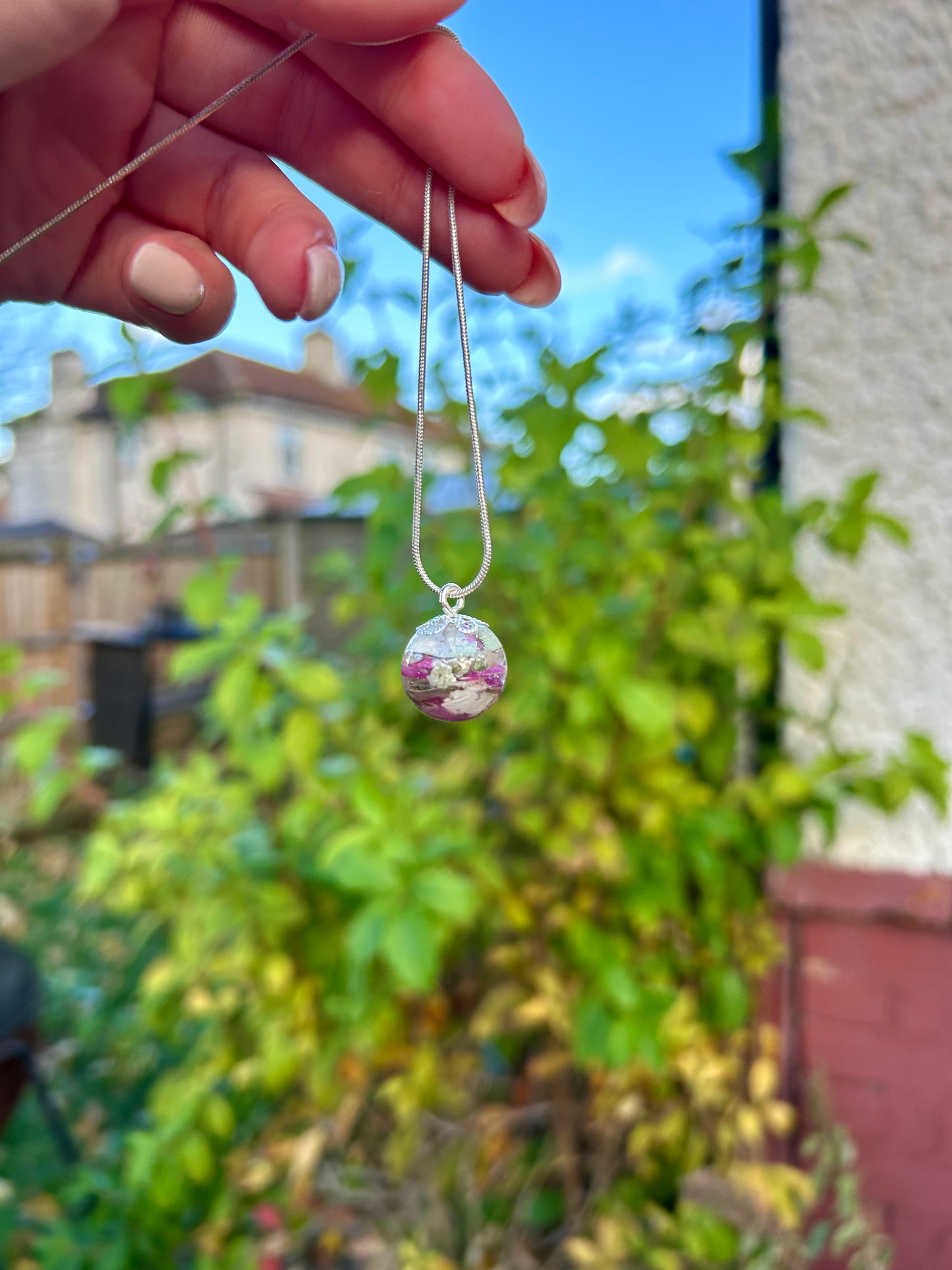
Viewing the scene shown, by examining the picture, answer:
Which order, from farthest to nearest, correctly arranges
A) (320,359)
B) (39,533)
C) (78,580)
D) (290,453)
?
(290,453) → (320,359) → (39,533) → (78,580)

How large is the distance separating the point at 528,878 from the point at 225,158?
1338 mm

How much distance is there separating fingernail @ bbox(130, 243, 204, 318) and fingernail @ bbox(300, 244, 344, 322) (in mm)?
84

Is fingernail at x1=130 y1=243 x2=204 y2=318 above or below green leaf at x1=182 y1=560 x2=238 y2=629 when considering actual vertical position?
above

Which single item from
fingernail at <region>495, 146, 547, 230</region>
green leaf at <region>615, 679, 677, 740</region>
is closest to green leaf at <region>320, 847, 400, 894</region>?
green leaf at <region>615, 679, 677, 740</region>

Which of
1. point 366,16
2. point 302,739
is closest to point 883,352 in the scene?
point 302,739

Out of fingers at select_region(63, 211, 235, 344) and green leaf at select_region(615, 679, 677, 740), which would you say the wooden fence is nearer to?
green leaf at select_region(615, 679, 677, 740)

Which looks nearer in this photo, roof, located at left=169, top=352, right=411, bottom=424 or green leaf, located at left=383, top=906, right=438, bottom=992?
green leaf, located at left=383, top=906, right=438, bottom=992

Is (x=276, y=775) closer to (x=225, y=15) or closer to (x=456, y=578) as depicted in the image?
(x=456, y=578)

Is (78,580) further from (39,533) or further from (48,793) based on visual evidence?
(48,793)

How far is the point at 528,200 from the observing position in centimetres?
69

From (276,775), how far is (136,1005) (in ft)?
6.57

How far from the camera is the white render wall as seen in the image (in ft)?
5.21

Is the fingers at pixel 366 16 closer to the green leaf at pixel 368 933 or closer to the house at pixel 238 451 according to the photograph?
the green leaf at pixel 368 933

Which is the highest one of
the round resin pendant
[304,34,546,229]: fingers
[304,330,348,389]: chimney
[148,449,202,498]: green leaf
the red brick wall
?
[304,330,348,389]: chimney
